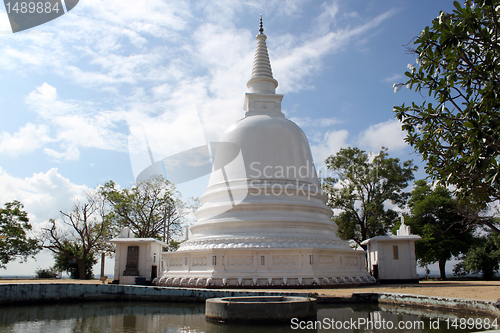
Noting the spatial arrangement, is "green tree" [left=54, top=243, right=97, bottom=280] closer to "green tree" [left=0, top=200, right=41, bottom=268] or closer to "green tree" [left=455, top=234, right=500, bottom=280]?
"green tree" [left=0, top=200, right=41, bottom=268]

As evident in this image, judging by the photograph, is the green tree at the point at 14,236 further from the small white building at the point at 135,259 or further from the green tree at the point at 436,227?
the green tree at the point at 436,227

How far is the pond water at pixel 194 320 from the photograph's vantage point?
9828mm

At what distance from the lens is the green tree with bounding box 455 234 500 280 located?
35875 mm

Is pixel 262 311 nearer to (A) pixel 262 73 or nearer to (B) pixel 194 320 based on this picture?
(B) pixel 194 320

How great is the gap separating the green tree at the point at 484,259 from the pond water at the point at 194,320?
28.4m

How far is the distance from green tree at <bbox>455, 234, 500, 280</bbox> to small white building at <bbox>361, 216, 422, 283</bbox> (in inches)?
621

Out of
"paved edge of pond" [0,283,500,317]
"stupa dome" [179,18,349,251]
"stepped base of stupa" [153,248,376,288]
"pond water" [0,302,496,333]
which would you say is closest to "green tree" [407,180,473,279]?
"stupa dome" [179,18,349,251]

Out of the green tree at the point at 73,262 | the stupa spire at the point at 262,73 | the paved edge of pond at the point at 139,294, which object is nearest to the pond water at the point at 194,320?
the paved edge of pond at the point at 139,294

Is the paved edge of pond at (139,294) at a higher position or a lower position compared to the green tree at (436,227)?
lower

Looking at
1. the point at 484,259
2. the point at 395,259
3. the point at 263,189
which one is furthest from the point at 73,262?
the point at 484,259

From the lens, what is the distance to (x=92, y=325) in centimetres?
1095

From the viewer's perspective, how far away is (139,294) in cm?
1658

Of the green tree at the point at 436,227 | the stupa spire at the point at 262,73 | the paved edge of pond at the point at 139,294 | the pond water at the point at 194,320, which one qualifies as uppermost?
the stupa spire at the point at 262,73

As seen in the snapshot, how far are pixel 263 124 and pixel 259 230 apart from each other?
27.3 feet
